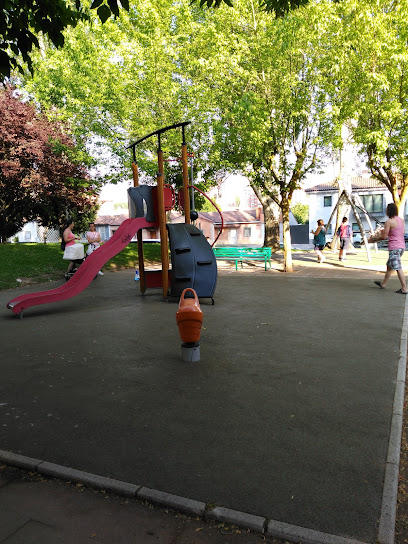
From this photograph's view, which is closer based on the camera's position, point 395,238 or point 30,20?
point 30,20

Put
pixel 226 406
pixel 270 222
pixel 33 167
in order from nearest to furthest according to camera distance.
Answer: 1. pixel 226 406
2. pixel 33 167
3. pixel 270 222

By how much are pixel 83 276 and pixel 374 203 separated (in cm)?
5255

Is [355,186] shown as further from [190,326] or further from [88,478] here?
[88,478]

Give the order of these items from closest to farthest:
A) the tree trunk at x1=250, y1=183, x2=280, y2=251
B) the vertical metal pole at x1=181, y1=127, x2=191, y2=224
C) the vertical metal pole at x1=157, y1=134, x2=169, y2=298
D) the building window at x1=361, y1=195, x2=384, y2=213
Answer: the vertical metal pole at x1=157, y1=134, x2=169, y2=298 → the vertical metal pole at x1=181, y1=127, x2=191, y2=224 → the tree trunk at x1=250, y1=183, x2=280, y2=251 → the building window at x1=361, y1=195, x2=384, y2=213

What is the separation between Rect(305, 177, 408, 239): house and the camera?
54.3 meters

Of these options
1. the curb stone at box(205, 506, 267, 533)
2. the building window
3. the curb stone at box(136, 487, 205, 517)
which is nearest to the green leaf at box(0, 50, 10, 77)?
the curb stone at box(136, 487, 205, 517)

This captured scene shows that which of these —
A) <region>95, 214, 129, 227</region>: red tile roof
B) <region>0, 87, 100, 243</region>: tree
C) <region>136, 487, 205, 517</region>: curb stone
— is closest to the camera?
<region>136, 487, 205, 517</region>: curb stone

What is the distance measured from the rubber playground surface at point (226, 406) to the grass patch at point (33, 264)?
6081 mm

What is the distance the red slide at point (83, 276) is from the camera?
8961 mm

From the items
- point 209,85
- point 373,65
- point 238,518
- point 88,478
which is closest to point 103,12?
point 88,478

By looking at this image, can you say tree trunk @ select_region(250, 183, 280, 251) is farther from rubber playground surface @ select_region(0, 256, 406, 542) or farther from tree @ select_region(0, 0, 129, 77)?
tree @ select_region(0, 0, 129, 77)

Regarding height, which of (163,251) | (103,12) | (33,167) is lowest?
(163,251)

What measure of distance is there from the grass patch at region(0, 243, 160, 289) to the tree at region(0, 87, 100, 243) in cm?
625

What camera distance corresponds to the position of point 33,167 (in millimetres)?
25312
